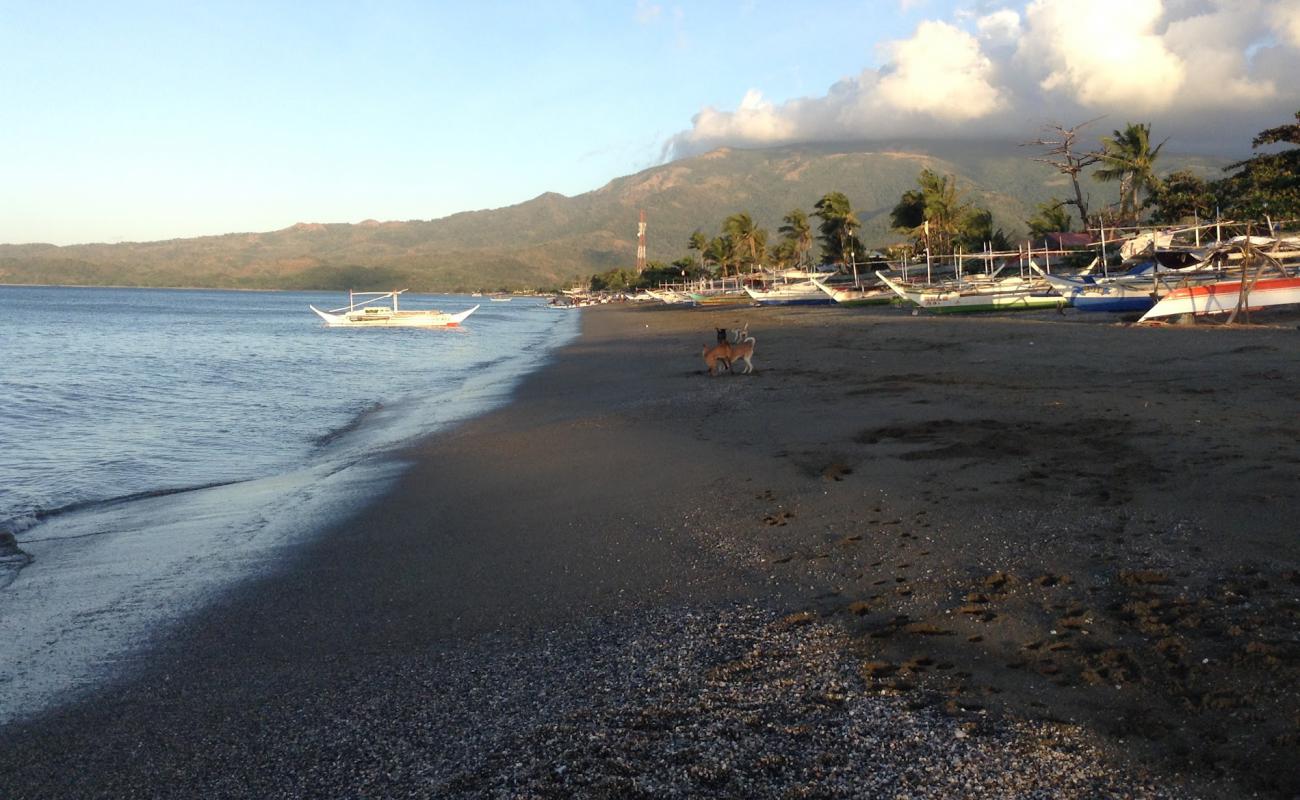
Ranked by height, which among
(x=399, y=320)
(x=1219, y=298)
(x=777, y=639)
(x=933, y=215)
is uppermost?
(x=933, y=215)

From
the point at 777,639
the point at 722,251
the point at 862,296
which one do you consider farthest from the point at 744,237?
the point at 777,639

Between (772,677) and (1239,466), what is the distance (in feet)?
18.6

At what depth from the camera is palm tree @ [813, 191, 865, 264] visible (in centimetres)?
9469

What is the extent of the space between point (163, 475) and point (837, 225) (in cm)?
9080

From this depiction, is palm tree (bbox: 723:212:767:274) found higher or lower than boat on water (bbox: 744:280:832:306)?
higher

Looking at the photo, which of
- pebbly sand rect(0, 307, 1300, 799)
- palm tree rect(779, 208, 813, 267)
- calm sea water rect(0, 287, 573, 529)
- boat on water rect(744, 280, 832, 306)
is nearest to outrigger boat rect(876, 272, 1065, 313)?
calm sea water rect(0, 287, 573, 529)

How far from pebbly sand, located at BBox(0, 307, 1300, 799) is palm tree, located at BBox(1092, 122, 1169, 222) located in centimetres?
6199

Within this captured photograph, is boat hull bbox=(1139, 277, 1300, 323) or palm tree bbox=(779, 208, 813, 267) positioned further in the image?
palm tree bbox=(779, 208, 813, 267)

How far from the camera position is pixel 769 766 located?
3729 millimetres

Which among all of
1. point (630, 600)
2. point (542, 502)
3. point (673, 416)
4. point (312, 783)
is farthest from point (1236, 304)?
point (312, 783)

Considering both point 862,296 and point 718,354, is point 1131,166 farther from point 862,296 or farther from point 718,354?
point 718,354

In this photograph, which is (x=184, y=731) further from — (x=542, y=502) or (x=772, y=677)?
(x=542, y=502)

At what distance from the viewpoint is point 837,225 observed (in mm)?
97062

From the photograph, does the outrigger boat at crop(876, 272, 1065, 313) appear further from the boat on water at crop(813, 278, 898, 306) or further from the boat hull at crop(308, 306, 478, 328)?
the boat hull at crop(308, 306, 478, 328)
